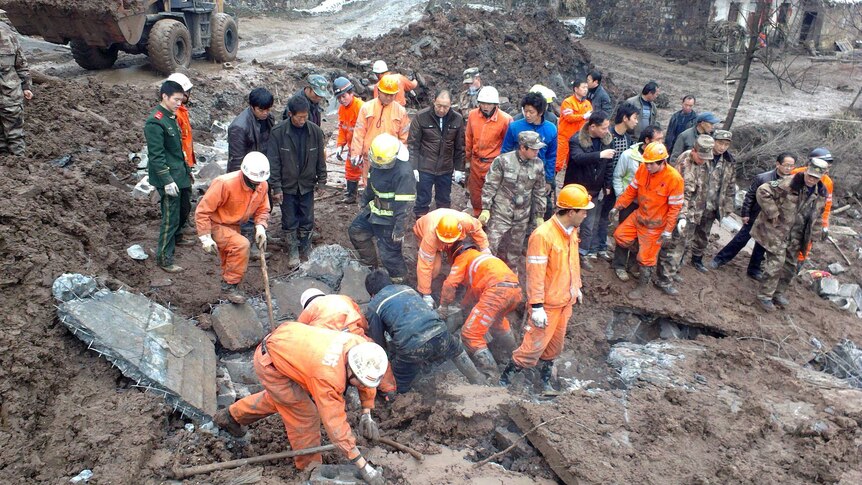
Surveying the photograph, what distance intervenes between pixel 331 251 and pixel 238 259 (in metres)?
1.35

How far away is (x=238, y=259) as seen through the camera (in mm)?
5098

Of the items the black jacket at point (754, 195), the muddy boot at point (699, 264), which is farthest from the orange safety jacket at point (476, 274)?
the black jacket at point (754, 195)

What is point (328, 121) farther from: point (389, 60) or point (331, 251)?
point (331, 251)

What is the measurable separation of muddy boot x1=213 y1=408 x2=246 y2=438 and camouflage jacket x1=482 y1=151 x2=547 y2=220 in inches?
124

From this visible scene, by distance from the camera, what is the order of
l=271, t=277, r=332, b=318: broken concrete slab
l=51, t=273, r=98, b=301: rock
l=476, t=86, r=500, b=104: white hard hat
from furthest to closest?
l=476, t=86, r=500, b=104: white hard hat → l=271, t=277, r=332, b=318: broken concrete slab → l=51, t=273, r=98, b=301: rock

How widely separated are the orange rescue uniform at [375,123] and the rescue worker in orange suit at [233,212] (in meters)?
1.78

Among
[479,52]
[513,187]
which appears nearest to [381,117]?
[513,187]

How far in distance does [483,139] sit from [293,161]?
2.14 meters

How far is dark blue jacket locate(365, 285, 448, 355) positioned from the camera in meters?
4.19

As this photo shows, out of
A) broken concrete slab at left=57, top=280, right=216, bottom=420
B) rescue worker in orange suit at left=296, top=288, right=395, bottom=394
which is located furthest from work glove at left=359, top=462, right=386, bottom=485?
broken concrete slab at left=57, top=280, right=216, bottom=420

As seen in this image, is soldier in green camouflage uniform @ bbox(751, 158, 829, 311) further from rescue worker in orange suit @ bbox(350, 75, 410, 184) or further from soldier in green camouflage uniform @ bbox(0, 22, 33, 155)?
soldier in green camouflage uniform @ bbox(0, 22, 33, 155)

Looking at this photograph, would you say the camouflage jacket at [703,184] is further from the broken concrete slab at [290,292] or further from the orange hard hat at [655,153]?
the broken concrete slab at [290,292]

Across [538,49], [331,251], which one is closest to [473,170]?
[331,251]

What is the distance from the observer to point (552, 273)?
467cm
